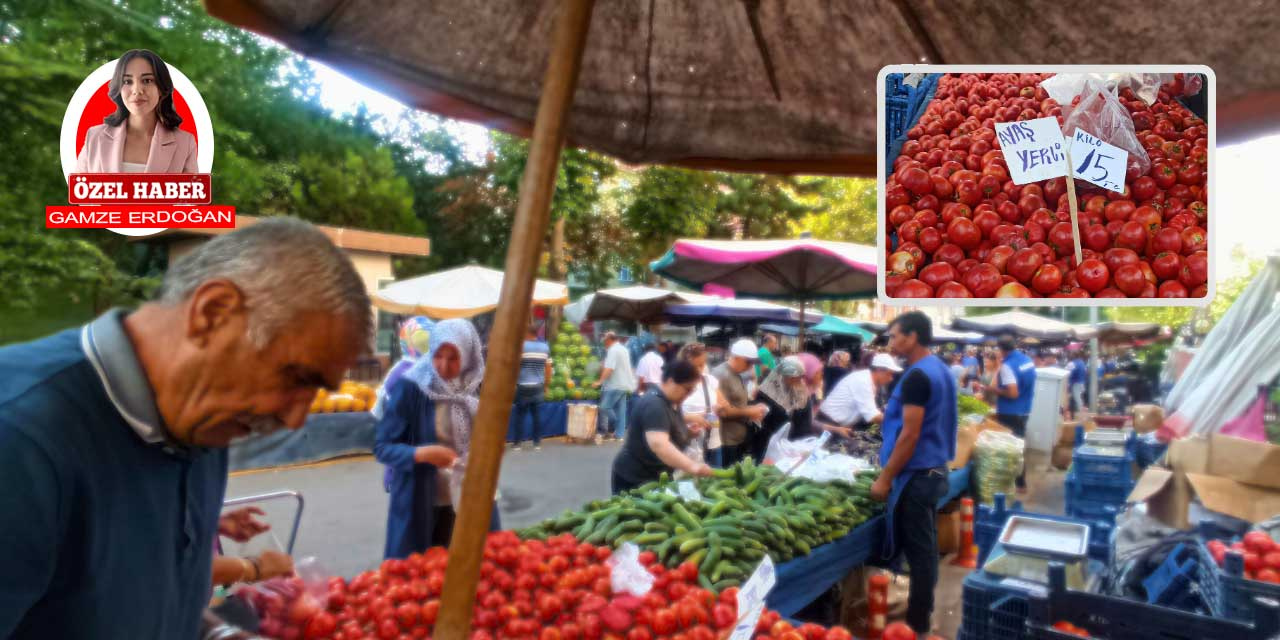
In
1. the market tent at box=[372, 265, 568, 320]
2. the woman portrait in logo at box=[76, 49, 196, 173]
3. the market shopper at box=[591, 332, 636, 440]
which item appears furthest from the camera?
the market shopper at box=[591, 332, 636, 440]

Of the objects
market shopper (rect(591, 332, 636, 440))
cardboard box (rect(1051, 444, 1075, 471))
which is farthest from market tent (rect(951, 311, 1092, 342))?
market shopper (rect(591, 332, 636, 440))

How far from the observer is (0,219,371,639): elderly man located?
3.73 feet

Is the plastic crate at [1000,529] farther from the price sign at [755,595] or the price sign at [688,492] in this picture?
the price sign at [755,595]

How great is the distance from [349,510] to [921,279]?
6.97 m

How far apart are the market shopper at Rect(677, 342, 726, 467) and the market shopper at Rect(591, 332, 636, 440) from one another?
3481 mm

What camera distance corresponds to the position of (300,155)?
17.1 metres

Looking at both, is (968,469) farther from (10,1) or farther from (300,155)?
(300,155)

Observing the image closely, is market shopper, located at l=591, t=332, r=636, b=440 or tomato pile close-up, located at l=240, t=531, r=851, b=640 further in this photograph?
market shopper, located at l=591, t=332, r=636, b=440

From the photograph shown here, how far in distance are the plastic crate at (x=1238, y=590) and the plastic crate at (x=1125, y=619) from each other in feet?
0.48

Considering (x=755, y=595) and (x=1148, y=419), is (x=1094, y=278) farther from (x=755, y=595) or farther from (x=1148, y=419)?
(x=1148, y=419)

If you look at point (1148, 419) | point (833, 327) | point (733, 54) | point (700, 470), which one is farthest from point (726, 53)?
point (833, 327)

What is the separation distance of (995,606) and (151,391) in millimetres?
3115

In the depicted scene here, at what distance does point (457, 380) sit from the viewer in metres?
4.16

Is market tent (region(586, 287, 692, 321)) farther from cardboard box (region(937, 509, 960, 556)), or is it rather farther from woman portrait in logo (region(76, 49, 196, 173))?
woman portrait in logo (region(76, 49, 196, 173))
